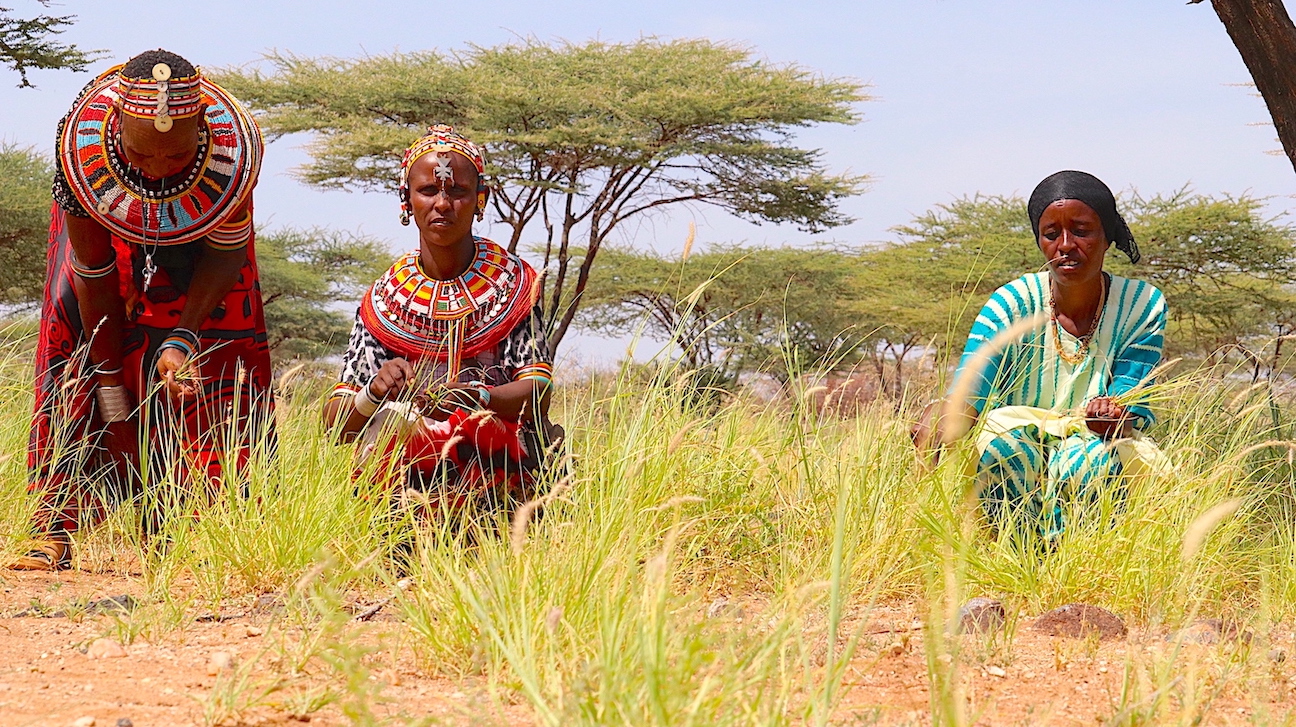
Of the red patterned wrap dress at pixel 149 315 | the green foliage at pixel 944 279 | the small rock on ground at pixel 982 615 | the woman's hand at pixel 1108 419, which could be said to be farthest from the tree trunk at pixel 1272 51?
the green foliage at pixel 944 279

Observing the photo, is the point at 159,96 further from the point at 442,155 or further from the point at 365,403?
the point at 365,403

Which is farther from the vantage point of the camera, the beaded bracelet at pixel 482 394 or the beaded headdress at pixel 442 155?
the beaded headdress at pixel 442 155

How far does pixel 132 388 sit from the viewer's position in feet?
13.0

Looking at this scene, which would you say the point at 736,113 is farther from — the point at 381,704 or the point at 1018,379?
the point at 381,704

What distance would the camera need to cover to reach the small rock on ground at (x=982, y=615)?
278 cm

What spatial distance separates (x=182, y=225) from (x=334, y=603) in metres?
1.92

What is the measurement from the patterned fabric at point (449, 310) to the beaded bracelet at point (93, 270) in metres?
0.74

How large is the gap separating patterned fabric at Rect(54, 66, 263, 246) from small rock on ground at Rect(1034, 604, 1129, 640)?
2513mm

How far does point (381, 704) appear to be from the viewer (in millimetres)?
2092

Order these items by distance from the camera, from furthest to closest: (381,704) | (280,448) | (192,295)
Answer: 1. (192,295)
2. (280,448)
3. (381,704)

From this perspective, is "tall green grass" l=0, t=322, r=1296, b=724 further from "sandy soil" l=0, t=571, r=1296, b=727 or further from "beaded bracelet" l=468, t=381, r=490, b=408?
"beaded bracelet" l=468, t=381, r=490, b=408

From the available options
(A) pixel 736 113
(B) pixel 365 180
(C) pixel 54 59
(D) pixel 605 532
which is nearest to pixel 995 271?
(A) pixel 736 113

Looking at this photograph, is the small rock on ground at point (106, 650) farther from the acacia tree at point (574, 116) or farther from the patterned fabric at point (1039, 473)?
the acacia tree at point (574, 116)

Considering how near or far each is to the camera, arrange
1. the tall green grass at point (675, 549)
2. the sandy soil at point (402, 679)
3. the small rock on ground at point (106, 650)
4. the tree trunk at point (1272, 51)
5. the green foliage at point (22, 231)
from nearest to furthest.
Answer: the sandy soil at point (402, 679) → the tall green grass at point (675, 549) → the small rock on ground at point (106, 650) → the tree trunk at point (1272, 51) → the green foliage at point (22, 231)
